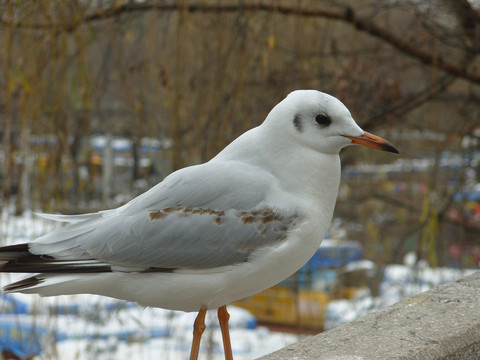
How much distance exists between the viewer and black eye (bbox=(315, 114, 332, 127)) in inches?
46.2

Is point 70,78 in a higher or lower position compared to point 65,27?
lower

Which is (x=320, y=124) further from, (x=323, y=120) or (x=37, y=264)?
(x=37, y=264)

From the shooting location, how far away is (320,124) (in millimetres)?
1181

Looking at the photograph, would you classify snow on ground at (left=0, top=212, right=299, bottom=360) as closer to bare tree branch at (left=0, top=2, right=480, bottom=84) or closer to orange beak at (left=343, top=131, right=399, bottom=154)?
bare tree branch at (left=0, top=2, right=480, bottom=84)

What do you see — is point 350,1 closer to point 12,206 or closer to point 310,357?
point 12,206

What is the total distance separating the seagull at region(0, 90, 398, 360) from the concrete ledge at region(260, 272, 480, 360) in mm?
297

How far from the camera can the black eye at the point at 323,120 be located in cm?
117

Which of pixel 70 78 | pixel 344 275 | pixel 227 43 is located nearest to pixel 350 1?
pixel 227 43

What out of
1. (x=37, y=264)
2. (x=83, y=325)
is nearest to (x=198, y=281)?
(x=37, y=264)

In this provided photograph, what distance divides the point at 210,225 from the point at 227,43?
142 cm

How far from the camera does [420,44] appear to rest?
3.18 meters

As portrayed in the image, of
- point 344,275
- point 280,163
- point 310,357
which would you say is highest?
point 280,163

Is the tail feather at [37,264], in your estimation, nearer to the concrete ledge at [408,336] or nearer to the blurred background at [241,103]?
the concrete ledge at [408,336]

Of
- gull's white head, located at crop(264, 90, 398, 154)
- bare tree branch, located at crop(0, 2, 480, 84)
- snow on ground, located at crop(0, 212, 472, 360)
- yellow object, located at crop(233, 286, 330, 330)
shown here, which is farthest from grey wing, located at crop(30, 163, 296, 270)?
yellow object, located at crop(233, 286, 330, 330)
